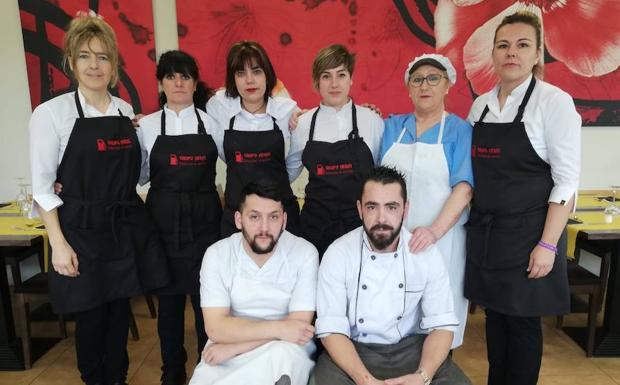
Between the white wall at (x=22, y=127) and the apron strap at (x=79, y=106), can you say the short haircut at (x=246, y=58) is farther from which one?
the white wall at (x=22, y=127)

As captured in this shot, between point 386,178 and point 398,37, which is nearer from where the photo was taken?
point 386,178

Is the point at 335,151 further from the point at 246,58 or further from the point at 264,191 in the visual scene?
the point at 246,58

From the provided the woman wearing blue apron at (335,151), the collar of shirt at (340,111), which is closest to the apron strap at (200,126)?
the woman wearing blue apron at (335,151)

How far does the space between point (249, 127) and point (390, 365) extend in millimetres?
1201

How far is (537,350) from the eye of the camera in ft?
5.97

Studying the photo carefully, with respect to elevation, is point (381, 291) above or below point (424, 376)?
Answer: above

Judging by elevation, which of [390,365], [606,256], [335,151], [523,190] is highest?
[335,151]

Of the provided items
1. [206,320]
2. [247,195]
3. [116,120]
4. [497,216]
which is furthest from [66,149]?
[497,216]

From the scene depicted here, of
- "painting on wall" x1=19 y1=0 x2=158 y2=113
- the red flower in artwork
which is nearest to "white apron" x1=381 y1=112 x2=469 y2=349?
the red flower in artwork

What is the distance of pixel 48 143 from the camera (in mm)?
1753

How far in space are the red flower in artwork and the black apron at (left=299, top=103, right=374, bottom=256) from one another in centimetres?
187

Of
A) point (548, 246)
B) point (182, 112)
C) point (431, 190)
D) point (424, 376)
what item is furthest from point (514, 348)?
point (182, 112)

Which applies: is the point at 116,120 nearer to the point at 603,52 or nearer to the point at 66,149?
the point at 66,149

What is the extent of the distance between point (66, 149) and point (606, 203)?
3222mm
